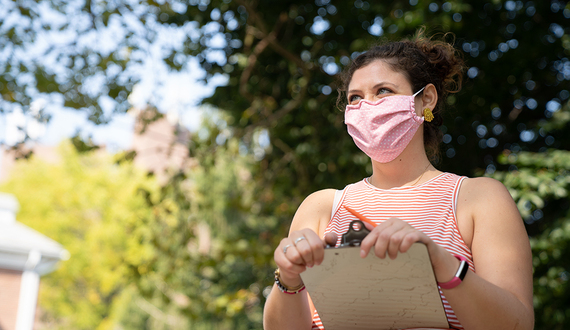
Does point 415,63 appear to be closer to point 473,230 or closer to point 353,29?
point 473,230

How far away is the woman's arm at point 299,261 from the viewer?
136 centimetres

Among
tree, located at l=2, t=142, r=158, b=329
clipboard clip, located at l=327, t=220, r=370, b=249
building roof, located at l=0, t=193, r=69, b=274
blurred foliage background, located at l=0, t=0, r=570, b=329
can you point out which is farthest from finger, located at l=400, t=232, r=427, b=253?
tree, located at l=2, t=142, r=158, b=329

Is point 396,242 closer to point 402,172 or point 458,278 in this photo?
point 458,278

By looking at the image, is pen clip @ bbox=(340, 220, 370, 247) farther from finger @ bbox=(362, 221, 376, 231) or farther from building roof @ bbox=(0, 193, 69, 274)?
building roof @ bbox=(0, 193, 69, 274)

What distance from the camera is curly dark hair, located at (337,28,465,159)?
1980mm

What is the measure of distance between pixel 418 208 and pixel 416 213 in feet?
0.07

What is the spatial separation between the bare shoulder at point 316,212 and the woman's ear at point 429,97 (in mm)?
501

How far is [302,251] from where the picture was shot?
4.42 ft

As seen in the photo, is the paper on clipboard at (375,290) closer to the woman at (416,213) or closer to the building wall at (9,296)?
the woman at (416,213)

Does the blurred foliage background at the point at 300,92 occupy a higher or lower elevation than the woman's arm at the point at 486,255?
higher

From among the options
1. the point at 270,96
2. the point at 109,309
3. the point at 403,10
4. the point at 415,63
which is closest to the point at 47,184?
the point at 109,309

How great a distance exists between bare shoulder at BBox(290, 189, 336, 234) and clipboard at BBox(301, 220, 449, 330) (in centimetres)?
35

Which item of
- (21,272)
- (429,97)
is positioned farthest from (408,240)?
(21,272)

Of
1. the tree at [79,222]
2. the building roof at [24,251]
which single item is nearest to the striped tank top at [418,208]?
the building roof at [24,251]
